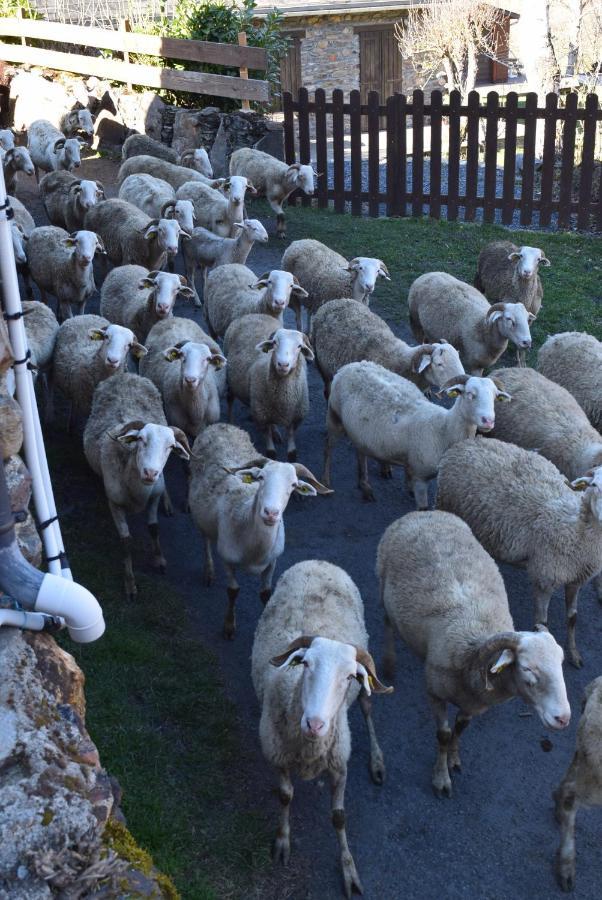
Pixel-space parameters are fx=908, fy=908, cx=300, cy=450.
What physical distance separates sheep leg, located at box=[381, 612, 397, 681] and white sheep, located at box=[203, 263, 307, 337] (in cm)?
400

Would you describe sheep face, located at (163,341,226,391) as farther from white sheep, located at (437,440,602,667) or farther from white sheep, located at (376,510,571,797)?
white sheep, located at (376,510,571,797)

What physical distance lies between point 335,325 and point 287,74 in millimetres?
20755

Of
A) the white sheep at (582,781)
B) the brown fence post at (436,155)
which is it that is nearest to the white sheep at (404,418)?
the white sheep at (582,781)

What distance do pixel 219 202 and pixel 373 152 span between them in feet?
11.5

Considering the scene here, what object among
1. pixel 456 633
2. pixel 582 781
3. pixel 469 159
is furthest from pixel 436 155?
pixel 582 781

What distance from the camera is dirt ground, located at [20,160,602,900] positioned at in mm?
4551

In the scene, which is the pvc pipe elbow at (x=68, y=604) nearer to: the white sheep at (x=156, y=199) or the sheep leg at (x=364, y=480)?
the sheep leg at (x=364, y=480)

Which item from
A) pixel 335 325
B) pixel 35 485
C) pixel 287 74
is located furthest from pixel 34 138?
pixel 35 485

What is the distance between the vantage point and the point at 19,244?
1048cm

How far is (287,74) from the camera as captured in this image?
88.7 feet

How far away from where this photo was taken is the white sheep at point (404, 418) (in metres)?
6.91

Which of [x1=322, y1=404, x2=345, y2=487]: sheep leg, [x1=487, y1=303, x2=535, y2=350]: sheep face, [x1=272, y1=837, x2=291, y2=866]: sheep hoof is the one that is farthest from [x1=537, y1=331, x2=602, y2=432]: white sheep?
[x1=272, y1=837, x2=291, y2=866]: sheep hoof

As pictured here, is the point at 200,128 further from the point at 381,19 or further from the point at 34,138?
the point at 381,19

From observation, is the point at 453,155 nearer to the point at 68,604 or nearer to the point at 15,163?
the point at 15,163
